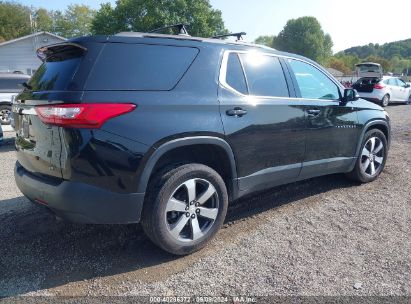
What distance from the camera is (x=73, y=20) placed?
7431 centimetres

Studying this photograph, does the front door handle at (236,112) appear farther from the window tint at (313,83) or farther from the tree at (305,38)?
the tree at (305,38)

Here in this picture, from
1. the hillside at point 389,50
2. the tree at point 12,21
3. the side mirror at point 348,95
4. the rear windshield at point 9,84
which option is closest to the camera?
the side mirror at point 348,95

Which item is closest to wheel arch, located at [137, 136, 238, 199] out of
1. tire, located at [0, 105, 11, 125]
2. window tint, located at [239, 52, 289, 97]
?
window tint, located at [239, 52, 289, 97]

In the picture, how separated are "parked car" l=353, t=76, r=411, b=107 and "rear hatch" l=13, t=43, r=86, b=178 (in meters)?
16.6

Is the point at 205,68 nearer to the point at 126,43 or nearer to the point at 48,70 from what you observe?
the point at 126,43

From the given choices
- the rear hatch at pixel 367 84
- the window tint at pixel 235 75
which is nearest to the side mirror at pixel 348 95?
the window tint at pixel 235 75

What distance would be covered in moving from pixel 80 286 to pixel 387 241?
281 cm

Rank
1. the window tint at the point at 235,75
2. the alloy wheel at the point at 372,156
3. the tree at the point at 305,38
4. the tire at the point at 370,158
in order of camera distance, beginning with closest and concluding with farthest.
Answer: the window tint at the point at 235,75 < the tire at the point at 370,158 < the alloy wheel at the point at 372,156 < the tree at the point at 305,38

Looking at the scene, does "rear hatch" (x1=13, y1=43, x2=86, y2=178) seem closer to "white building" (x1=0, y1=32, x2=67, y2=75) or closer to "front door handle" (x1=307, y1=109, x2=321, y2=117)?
"front door handle" (x1=307, y1=109, x2=321, y2=117)

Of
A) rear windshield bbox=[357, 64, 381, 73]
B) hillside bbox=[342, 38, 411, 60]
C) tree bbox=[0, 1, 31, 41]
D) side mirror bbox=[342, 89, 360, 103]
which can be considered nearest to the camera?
side mirror bbox=[342, 89, 360, 103]

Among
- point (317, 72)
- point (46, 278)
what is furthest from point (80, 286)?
point (317, 72)

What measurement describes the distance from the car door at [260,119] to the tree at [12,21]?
64.6 meters

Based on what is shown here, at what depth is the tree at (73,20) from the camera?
70.6 metres

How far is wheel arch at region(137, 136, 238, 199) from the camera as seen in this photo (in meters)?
2.89
